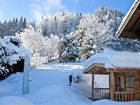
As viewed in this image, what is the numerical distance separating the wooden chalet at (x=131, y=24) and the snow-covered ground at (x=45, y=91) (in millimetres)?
5033

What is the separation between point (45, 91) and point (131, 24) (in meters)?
17.5

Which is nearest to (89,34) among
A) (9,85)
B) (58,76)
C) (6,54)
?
(58,76)

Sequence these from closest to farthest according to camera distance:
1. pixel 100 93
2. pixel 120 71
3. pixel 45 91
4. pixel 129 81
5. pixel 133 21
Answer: pixel 133 21
pixel 120 71
pixel 129 81
pixel 45 91
pixel 100 93

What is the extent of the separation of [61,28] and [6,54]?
8505cm

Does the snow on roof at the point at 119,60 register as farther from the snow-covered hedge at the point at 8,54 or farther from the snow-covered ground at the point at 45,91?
the snow-covered hedge at the point at 8,54

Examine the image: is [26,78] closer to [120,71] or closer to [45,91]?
[45,91]

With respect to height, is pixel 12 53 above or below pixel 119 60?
above

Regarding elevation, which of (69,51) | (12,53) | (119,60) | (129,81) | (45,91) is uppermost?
(69,51)

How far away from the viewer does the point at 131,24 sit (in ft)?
33.7

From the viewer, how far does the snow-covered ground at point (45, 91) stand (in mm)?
19141

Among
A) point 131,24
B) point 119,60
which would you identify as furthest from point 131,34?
point 119,60

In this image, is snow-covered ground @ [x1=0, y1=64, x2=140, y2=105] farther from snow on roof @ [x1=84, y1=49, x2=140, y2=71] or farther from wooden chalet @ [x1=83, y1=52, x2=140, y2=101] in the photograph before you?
snow on roof @ [x1=84, y1=49, x2=140, y2=71]

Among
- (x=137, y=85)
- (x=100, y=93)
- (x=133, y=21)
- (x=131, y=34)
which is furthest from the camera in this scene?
(x=100, y=93)

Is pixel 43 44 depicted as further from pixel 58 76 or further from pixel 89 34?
pixel 58 76
